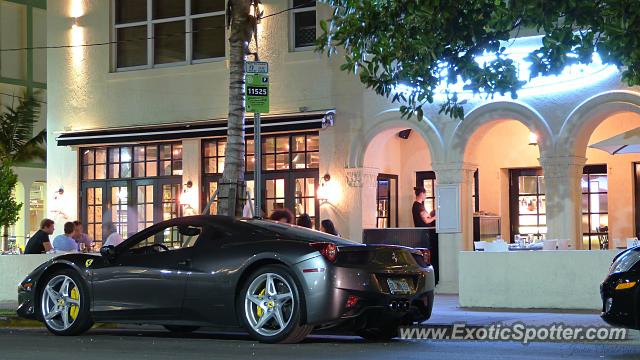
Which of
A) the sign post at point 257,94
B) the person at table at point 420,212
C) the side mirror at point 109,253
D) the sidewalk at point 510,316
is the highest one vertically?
the sign post at point 257,94

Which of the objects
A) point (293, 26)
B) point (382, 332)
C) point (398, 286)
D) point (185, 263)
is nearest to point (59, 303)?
point (185, 263)

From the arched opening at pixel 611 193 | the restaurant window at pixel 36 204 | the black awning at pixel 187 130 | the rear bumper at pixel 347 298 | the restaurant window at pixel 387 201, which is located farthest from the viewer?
the restaurant window at pixel 36 204

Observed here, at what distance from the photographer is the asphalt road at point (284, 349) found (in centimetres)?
908

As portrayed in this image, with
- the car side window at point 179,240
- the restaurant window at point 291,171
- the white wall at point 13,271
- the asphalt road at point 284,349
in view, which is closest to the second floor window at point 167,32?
the restaurant window at point 291,171

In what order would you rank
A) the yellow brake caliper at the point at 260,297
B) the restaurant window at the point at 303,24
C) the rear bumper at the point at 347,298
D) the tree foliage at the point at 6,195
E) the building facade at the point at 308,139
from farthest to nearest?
the tree foliage at the point at 6,195 < the restaurant window at the point at 303,24 < the building facade at the point at 308,139 < the yellow brake caliper at the point at 260,297 < the rear bumper at the point at 347,298

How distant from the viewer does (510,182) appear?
21.5 m

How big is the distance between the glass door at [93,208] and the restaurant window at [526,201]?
915 cm

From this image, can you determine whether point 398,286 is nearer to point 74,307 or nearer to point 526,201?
point 74,307

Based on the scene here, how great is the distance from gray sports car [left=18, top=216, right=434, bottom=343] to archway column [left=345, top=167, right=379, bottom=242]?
340 inches

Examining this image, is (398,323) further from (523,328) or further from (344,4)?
(344,4)

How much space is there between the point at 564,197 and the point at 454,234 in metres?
2.23

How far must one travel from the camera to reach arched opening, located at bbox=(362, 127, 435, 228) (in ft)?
70.2

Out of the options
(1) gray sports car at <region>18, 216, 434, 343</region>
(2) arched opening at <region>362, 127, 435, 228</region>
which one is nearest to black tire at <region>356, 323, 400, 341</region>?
(1) gray sports car at <region>18, 216, 434, 343</region>

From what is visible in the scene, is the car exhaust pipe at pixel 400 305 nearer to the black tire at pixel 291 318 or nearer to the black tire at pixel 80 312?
the black tire at pixel 291 318
